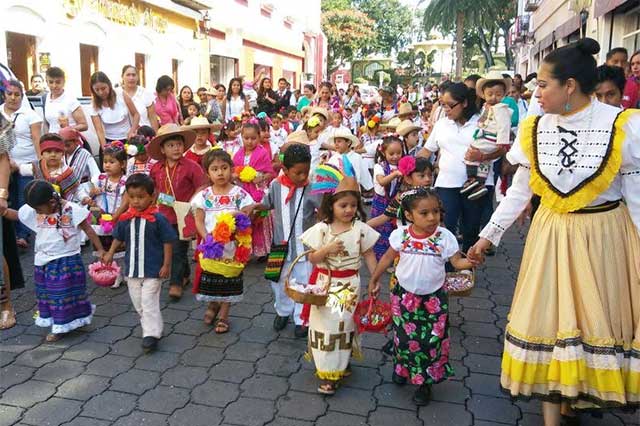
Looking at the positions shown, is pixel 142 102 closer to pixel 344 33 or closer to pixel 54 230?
pixel 54 230

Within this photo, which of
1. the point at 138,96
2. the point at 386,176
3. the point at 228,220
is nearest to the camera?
the point at 228,220

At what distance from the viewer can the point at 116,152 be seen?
5836mm

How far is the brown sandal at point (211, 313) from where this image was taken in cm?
480

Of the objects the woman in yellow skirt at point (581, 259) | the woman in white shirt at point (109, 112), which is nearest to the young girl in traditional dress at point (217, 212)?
the woman in yellow skirt at point (581, 259)

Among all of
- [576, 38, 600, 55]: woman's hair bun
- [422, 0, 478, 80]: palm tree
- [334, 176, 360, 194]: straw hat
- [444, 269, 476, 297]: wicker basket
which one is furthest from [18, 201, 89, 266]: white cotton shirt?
[422, 0, 478, 80]: palm tree

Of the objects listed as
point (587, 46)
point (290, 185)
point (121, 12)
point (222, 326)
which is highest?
point (121, 12)

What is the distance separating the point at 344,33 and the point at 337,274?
1821 inches

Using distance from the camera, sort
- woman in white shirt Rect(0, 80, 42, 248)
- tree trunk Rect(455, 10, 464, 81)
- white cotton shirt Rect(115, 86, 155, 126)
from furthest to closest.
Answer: tree trunk Rect(455, 10, 464, 81)
white cotton shirt Rect(115, 86, 155, 126)
woman in white shirt Rect(0, 80, 42, 248)

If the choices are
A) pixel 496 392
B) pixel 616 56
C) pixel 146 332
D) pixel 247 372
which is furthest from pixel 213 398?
pixel 616 56

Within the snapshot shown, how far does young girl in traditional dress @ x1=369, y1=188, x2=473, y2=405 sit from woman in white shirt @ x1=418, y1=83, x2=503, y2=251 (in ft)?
5.89

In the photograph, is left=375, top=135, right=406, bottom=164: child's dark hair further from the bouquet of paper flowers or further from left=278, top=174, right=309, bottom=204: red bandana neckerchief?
the bouquet of paper flowers

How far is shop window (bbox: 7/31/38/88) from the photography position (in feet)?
36.1

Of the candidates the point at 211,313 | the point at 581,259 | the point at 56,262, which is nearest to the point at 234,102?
the point at 211,313

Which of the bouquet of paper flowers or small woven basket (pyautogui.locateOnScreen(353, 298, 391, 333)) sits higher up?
the bouquet of paper flowers
